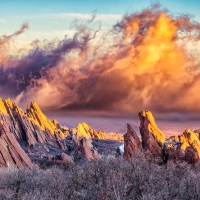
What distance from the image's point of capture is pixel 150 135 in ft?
346

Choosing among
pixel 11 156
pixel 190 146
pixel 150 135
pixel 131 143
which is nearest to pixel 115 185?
pixel 190 146

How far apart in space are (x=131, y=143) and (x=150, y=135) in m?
5.41

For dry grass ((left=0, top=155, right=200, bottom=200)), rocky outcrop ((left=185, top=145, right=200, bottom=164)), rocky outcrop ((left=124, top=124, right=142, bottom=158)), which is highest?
rocky outcrop ((left=124, top=124, right=142, bottom=158))

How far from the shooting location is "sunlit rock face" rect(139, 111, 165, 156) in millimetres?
103287

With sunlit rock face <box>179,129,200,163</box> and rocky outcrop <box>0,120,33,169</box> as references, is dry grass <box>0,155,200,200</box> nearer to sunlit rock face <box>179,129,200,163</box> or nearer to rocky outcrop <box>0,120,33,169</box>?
sunlit rock face <box>179,129,200,163</box>

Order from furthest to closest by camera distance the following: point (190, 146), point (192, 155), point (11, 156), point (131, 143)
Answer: point (11, 156)
point (131, 143)
point (190, 146)
point (192, 155)

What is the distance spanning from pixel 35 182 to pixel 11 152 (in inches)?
2622

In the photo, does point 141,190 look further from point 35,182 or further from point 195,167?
point 195,167

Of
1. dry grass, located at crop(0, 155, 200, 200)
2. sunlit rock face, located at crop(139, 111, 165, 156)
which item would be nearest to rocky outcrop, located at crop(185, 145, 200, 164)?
sunlit rock face, located at crop(139, 111, 165, 156)

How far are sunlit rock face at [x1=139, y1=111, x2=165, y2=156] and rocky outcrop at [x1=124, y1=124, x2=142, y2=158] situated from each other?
71.9 inches

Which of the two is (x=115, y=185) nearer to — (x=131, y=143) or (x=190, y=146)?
(x=190, y=146)

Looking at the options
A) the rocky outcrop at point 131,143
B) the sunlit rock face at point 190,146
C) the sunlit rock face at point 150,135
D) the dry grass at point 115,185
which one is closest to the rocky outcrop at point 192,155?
the sunlit rock face at point 190,146

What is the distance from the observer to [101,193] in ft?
199

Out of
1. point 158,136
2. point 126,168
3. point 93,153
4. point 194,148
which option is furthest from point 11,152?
point 126,168
